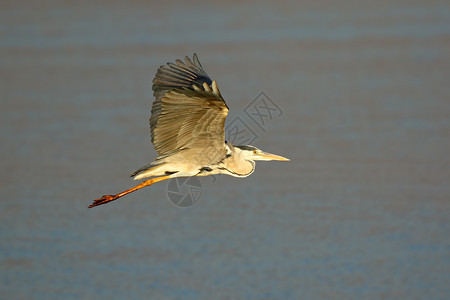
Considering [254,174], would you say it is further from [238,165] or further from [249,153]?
[238,165]

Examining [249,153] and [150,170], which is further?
[249,153]

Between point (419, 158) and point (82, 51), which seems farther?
point (82, 51)

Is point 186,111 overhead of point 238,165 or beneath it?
overhead

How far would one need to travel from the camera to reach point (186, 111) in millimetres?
6566

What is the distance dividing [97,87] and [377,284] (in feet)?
25.1

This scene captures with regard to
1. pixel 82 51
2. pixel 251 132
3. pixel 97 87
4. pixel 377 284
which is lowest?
pixel 377 284

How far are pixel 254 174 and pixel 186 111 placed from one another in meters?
5.67

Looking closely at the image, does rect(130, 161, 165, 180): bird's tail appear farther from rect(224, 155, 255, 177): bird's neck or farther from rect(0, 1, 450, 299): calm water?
rect(0, 1, 450, 299): calm water

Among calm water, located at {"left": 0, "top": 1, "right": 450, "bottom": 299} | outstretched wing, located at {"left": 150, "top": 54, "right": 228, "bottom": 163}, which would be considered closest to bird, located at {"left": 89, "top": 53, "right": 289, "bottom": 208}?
outstretched wing, located at {"left": 150, "top": 54, "right": 228, "bottom": 163}

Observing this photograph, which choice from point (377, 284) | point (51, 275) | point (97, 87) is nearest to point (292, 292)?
point (377, 284)

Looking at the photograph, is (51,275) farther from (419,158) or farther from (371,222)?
(419,158)

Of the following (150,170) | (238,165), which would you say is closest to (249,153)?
(238,165)

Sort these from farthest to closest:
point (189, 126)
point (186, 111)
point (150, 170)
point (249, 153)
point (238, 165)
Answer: point (249, 153)
point (238, 165)
point (150, 170)
point (189, 126)
point (186, 111)

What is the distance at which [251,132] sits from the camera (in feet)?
40.8
